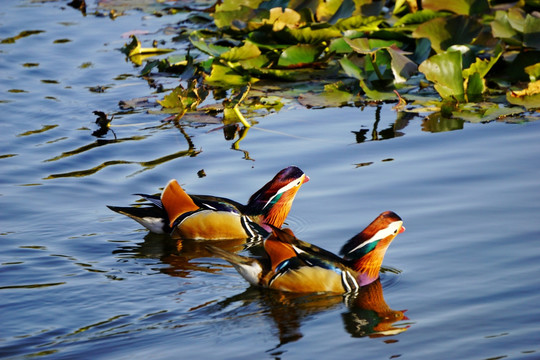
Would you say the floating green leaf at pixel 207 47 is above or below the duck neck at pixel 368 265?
above

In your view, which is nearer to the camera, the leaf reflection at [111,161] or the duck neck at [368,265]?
the duck neck at [368,265]

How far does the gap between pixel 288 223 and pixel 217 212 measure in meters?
0.65

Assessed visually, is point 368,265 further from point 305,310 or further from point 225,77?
point 225,77

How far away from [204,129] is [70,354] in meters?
4.97

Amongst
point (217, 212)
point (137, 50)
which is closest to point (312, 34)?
point (137, 50)

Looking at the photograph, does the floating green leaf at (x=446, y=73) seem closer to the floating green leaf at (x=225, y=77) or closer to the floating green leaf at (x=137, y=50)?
the floating green leaf at (x=225, y=77)

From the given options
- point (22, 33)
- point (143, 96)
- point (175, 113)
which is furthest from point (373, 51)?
point (22, 33)

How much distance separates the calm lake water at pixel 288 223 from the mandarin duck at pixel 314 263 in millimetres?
119

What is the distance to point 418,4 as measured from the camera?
11.8 m

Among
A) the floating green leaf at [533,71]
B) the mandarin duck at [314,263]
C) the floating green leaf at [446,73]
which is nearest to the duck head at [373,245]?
the mandarin duck at [314,263]

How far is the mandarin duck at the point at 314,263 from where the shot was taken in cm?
629

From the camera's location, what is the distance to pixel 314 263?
6285mm

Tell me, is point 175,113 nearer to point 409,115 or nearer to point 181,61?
point 181,61

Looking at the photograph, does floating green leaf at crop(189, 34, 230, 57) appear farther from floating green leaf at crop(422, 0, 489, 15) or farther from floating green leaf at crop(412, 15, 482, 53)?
floating green leaf at crop(422, 0, 489, 15)
